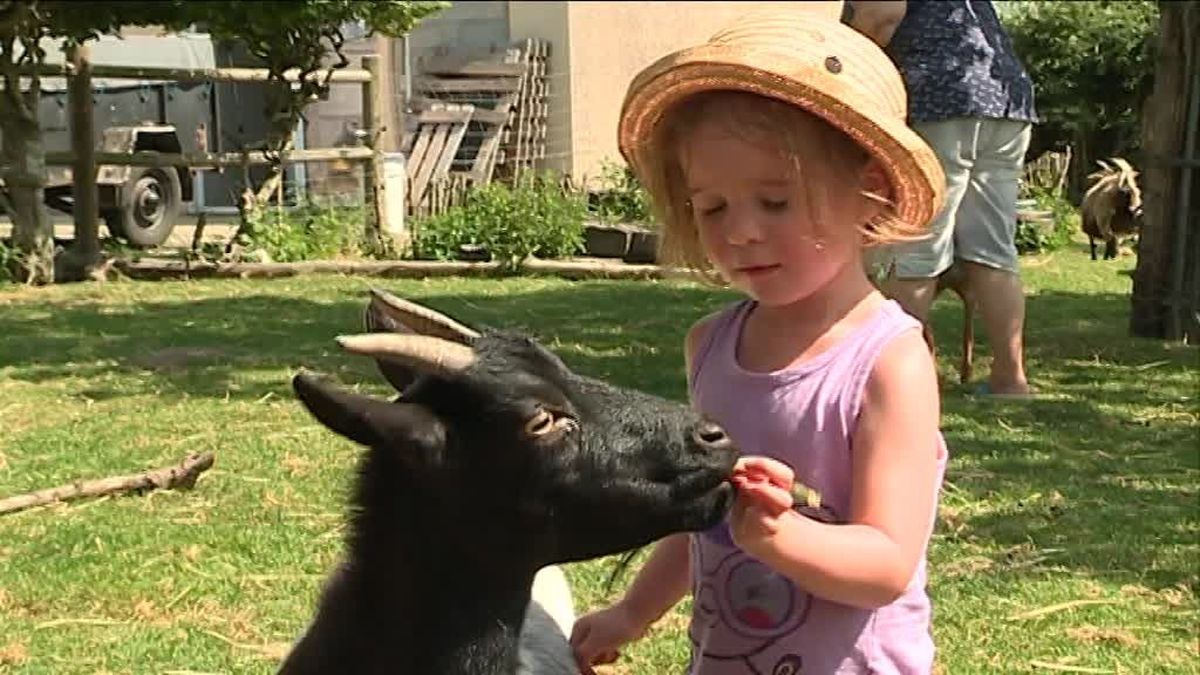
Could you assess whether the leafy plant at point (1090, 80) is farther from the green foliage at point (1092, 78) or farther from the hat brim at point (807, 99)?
the hat brim at point (807, 99)

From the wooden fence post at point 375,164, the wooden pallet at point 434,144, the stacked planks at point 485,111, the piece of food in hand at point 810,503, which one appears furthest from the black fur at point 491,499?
the stacked planks at point 485,111

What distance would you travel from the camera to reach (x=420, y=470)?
2.59 meters

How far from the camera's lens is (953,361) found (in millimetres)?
8023

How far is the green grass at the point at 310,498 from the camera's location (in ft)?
14.0

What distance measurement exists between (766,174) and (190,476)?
347 centimetres

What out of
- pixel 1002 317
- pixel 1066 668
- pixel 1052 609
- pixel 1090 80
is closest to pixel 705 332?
pixel 1066 668

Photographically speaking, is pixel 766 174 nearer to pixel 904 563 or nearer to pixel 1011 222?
pixel 904 563

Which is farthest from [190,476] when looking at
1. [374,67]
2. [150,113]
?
[150,113]

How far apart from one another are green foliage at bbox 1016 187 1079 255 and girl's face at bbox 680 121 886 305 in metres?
11.9

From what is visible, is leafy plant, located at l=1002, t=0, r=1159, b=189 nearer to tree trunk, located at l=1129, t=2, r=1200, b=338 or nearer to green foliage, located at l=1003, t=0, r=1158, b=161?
green foliage, located at l=1003, t=0, r=1158, b=161

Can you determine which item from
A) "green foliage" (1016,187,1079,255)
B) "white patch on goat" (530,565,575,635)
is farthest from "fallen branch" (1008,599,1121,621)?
"green foliage" (1016,187,1079,255)

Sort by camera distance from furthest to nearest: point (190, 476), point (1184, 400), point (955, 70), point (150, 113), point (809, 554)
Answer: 1. point (150, 113)
2. point (1184, 400)
3. point (955, 70)
4. point (190, 476)
5. point (809, 554)

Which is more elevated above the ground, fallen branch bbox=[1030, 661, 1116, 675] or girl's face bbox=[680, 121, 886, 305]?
girl's face bbox=[680, 121, 886, 305]

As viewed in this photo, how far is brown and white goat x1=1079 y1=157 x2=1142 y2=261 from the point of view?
13062mm
